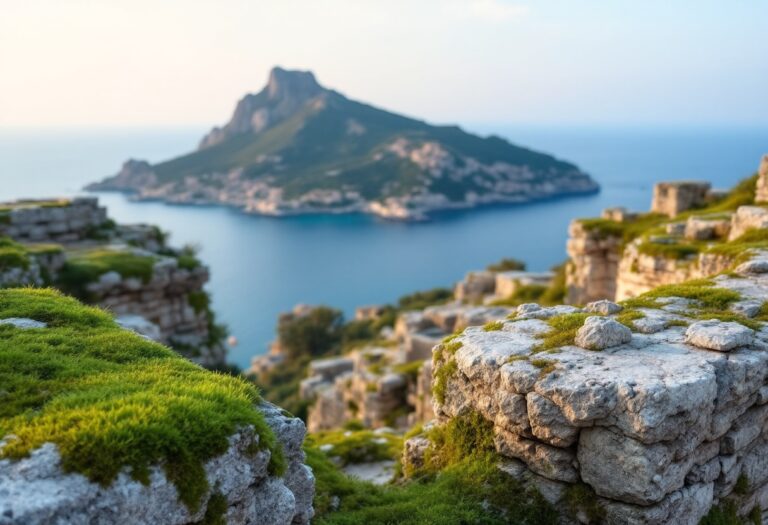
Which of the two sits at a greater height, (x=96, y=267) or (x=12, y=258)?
(x=12, y=258)

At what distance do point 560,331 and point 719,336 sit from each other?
1726mm

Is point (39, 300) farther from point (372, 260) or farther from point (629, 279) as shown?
point (372, 260)

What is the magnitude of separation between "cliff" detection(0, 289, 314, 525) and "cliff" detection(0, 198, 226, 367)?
9.75 m

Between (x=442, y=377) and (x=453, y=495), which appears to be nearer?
(x=453, y=495)

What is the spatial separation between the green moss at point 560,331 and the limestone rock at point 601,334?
0.20 metres

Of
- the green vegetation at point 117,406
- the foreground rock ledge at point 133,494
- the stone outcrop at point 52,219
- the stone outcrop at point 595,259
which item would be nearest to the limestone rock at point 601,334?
the foreground rock ledge at point 133,494

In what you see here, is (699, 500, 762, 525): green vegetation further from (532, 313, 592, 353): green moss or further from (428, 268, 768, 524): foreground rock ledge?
(532, 313, 592, 353): green moss

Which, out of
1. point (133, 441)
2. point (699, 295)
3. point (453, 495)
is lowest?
point (453, 495)

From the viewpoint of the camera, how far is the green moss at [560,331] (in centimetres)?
744

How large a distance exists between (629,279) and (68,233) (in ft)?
54.3

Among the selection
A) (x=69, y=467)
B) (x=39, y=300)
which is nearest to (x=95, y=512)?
(x=69, y=467)

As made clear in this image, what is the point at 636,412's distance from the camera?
19.6 feet

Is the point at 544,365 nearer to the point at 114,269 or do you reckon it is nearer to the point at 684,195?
the point at 114,269

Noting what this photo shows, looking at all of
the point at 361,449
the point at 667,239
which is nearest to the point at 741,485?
the point at 361,449
